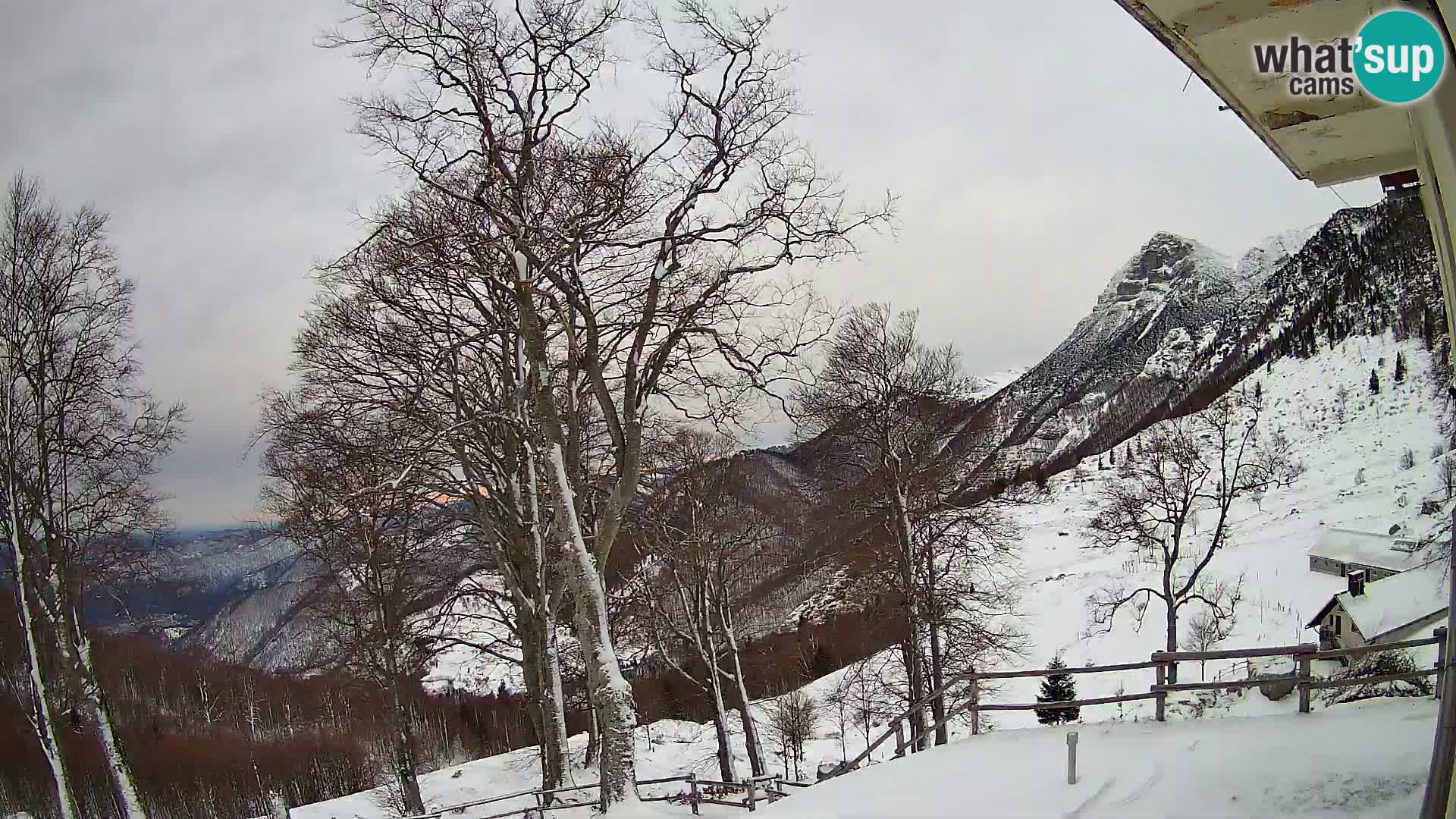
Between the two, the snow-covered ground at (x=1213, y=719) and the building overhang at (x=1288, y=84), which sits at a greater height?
the building overhang at (x=1288, y=84)

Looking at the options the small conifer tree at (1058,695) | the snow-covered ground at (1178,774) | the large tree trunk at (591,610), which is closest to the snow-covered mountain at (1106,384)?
the snow-covered ground at (1178,774)

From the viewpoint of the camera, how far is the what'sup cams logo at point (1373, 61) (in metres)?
2.82

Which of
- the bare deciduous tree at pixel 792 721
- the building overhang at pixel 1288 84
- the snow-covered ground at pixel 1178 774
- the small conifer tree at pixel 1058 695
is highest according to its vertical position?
the building overhang at pixel 1288 84

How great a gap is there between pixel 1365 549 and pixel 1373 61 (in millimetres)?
29732

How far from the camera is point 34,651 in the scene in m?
11.1

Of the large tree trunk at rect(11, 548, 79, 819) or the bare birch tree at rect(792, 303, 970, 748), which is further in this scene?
the bare birch tree at rect(792, 303, 970, 748)

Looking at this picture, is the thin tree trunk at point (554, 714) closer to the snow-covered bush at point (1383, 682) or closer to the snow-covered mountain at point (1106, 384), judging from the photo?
the snow-covered mountain at point (1106, 384)

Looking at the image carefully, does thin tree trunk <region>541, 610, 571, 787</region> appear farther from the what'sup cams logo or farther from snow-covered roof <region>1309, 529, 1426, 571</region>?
snow-covered roof <region>1309, 529, 1426, 571</region>

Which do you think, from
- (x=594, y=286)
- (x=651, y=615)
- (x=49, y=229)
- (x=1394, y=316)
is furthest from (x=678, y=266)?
(x=1394, y=316)

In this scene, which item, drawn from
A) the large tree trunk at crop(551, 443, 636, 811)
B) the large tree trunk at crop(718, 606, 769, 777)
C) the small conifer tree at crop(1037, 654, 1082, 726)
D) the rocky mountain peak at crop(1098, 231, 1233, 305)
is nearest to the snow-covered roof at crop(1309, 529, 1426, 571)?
the small conifer tree at crop(1037, 654, 1082, 726)

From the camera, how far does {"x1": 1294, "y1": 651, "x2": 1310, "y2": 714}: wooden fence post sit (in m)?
7.66

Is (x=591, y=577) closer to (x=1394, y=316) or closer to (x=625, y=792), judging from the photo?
(x=625, y=792)

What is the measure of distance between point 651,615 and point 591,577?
9.81m

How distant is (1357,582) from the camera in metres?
21.4
